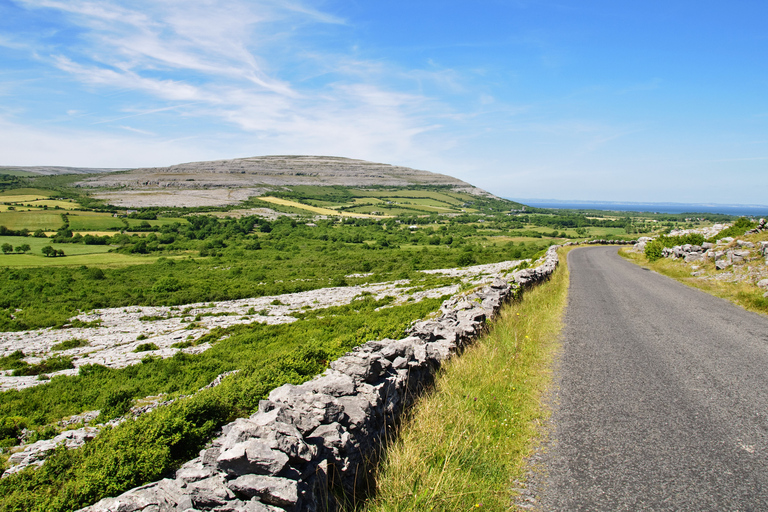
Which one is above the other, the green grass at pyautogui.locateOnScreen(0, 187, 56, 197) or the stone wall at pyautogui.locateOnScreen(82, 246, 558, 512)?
the green grass at pyautogui.locateOnScreen(0, 187, 56, 197)

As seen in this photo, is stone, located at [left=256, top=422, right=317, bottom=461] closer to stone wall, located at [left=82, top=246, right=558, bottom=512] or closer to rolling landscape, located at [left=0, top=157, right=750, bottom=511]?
stone wall, located at [left=82, top=246, right=558, bottom=512]

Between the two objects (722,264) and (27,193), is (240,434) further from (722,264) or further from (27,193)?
(27,193)

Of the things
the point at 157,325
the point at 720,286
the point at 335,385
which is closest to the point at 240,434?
the point at 335,385

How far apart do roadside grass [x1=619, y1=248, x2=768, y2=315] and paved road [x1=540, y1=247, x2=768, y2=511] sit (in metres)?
3.13

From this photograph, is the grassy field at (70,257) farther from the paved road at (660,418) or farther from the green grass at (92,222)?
the paved road at (660,418)

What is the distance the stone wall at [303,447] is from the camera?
3795 millimetres

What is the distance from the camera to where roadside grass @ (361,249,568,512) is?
475 centimetres

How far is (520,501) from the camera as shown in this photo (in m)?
4.86

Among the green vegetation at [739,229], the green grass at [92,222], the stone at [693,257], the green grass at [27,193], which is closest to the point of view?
the stone at [693,257]

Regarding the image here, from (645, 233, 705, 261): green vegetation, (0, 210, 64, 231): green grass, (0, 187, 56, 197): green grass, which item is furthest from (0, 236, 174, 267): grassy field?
(0, 187, 56, 197): green grass

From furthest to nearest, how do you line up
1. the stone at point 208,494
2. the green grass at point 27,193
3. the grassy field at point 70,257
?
the green grass at point 27,193 < the grassy field at point 70,257 < the stone at point 208,494

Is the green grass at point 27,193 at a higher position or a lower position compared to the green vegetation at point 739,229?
higher

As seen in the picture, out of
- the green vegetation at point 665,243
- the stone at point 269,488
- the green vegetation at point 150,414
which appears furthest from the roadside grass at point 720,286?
the stone at point 269,488

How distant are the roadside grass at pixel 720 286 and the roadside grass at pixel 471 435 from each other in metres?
12.5
